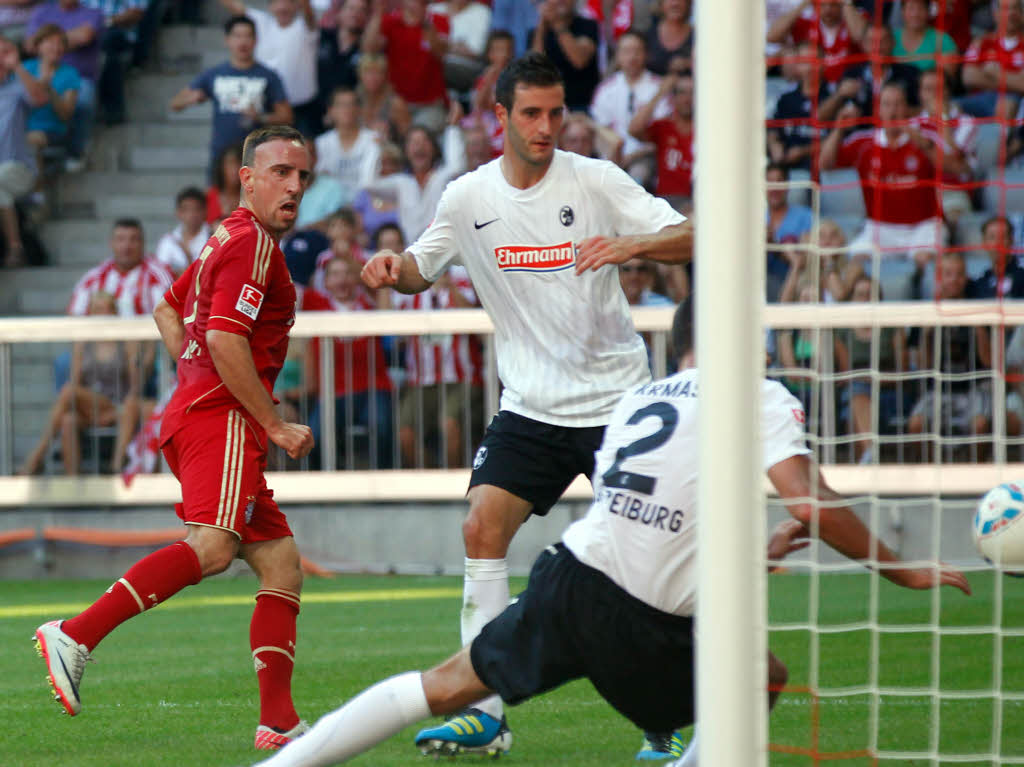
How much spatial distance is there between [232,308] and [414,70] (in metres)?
9.54

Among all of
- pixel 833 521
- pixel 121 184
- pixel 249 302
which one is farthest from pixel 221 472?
pixel 121 184

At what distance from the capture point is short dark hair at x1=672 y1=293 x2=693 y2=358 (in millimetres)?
4457

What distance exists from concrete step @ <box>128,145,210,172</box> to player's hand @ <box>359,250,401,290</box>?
10.7 m

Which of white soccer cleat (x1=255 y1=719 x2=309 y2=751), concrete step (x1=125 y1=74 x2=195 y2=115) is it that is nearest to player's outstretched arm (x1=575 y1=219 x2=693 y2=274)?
white soccer cleat (x1=255 y1=719 x2=309 y2=751)

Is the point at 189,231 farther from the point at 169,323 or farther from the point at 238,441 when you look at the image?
the point at 238,441

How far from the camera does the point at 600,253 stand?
5.27 metres

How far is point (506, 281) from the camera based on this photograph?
5.92 meters

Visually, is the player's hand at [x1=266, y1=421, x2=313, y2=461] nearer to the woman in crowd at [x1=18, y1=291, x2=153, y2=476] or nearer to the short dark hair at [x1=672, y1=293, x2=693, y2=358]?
the short dark hair at [x1=672, y1=293, x2=693, y2=358]

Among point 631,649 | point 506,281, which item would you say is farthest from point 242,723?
point 631,649

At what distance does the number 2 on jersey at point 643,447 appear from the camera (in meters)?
4.24

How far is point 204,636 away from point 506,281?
146 inches

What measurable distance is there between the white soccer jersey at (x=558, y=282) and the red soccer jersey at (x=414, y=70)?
8.94m

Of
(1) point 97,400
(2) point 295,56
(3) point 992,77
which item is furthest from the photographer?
(2) point 295,56

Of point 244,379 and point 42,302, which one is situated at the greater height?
point 42,302
